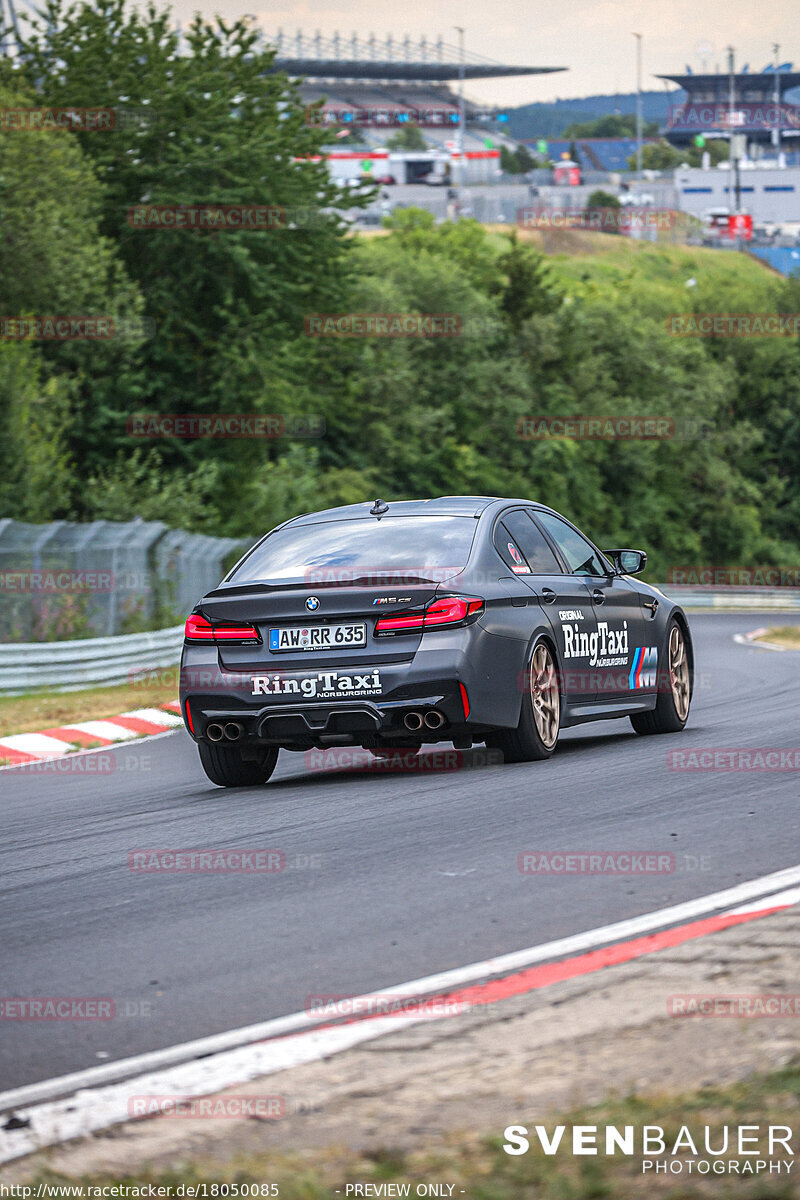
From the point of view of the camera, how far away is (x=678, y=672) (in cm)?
1208

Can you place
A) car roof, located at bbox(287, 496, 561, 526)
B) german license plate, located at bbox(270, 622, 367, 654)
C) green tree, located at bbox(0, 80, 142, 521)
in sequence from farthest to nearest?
green tree, located at bbox(0, 80, 142, 521), car roof, located at bbox(287, 496, 561, 526), german license plate, located at bbox(270, 622, 367, 654)

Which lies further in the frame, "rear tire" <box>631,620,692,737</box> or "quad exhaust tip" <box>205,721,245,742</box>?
"rear tire" <box>631,620,692,737</box>

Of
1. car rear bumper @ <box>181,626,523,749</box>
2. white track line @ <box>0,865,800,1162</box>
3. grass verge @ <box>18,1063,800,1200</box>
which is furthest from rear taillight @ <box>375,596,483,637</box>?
grass verge @ <box>18,1063,800,1200</box>

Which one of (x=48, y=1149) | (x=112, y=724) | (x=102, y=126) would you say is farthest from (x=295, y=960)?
(x=102, y=126)

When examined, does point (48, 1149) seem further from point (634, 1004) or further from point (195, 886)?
point (195, 886)

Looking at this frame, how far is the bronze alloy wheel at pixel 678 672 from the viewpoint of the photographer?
11939 mm

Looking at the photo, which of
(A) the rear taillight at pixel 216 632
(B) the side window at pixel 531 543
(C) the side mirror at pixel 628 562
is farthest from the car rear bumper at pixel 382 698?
(C) the side mirror at pixel 628 562

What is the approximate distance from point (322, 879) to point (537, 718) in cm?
340

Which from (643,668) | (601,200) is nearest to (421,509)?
(643,668)

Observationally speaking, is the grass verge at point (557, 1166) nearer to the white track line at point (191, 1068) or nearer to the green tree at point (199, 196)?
the white track line at point (191, 1068)

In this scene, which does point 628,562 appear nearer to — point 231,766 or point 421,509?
point 421,509

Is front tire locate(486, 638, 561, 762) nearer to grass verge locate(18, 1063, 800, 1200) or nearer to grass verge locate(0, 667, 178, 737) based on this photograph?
grass verge locate(18, 1063, 800, 1200)

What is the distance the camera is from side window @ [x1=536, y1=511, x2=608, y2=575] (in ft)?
36.3

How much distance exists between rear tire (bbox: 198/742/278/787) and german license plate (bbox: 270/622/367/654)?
76 cm
